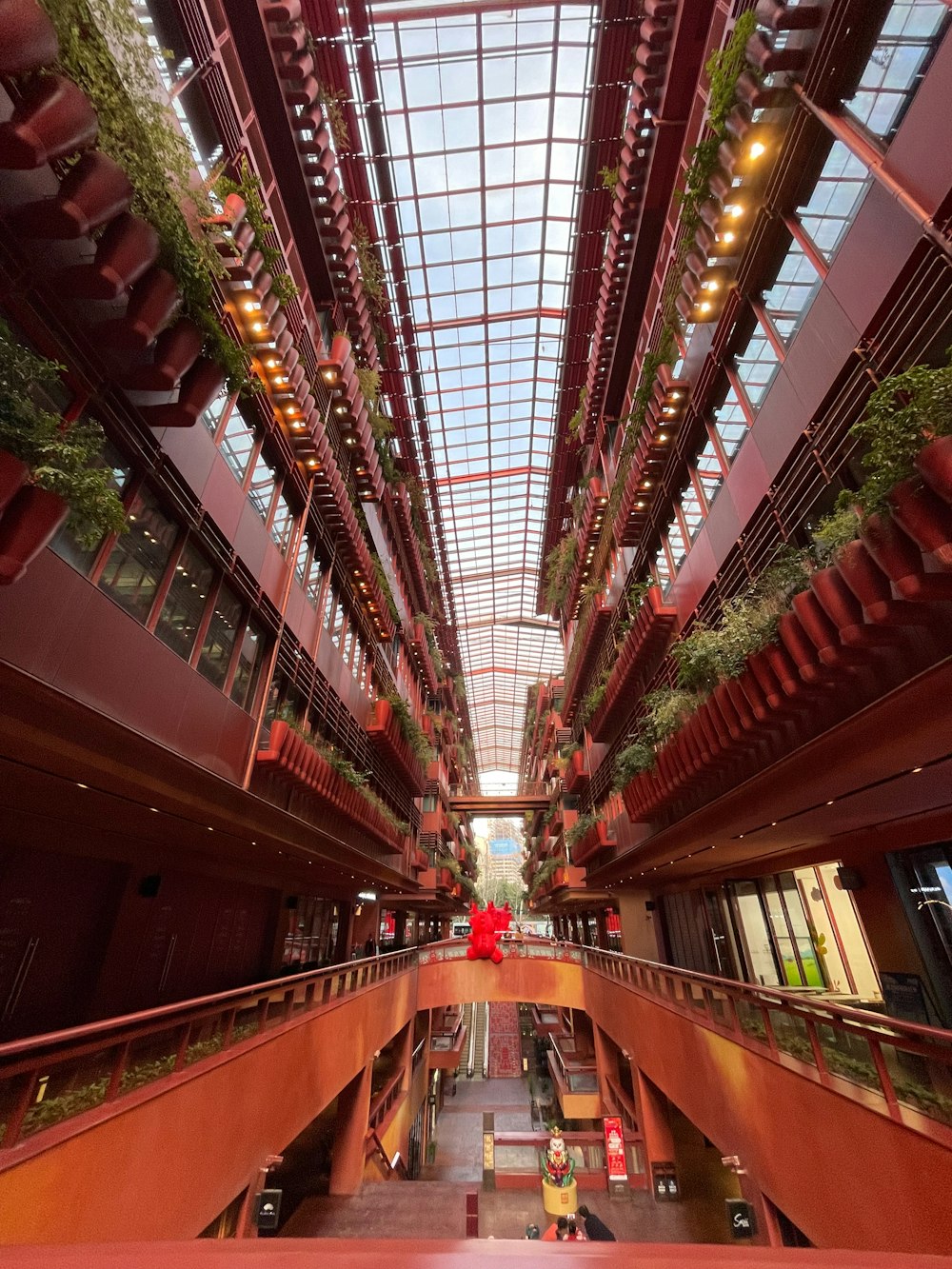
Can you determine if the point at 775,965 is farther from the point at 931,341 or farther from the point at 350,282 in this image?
the point at 350,282

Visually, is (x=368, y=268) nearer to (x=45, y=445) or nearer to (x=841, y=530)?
(x=45, y=445)

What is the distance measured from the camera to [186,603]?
304 inches

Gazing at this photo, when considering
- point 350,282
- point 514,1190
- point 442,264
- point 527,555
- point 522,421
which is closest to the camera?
point 350,282

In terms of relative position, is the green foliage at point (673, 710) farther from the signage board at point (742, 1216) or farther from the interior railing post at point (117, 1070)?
the interior railing post at point (117, 1070)

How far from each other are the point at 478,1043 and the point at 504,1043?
2183 millimetres

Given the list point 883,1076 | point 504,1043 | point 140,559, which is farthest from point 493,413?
point 504,1043

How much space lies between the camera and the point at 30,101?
3586mm

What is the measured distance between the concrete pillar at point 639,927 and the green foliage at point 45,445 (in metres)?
20.8

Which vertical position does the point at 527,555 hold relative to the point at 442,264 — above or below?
above

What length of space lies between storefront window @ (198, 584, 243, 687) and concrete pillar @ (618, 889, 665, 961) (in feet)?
57.1

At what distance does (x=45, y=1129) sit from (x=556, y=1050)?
2721cm

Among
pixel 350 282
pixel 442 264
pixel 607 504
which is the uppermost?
pixel 442 264

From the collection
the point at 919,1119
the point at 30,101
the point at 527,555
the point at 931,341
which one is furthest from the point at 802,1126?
the point at 527,555

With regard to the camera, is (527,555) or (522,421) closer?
(522,421)
